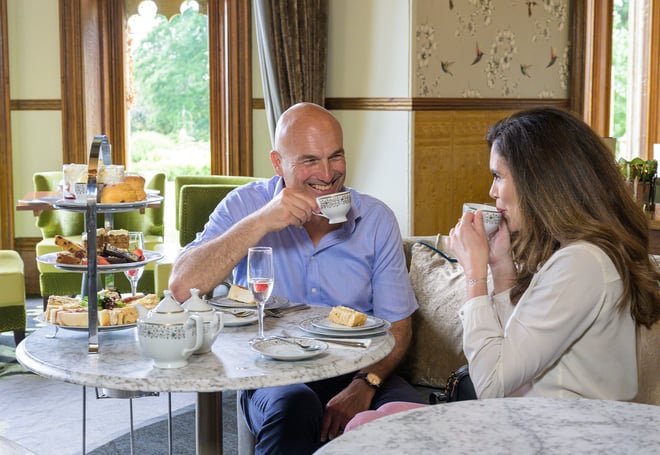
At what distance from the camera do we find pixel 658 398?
2236mm

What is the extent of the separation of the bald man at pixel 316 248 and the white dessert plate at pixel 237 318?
21 centimetres

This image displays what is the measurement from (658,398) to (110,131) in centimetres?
506

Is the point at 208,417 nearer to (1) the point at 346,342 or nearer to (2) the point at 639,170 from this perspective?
(1) the point at 346,342

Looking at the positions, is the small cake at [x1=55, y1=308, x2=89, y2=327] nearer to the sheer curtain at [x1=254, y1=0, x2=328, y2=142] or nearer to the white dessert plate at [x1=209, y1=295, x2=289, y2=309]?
the white dessert plate at [x1=209, y1=295, x2=289, y2=309]

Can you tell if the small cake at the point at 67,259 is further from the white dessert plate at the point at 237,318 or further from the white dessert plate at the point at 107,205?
the white dessert plate at the point at 237,318

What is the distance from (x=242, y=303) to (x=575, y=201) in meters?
0.91

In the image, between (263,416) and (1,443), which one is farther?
(263,416)

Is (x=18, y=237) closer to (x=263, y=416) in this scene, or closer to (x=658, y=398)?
(x=263, y=416)

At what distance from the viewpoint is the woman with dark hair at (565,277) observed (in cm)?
183

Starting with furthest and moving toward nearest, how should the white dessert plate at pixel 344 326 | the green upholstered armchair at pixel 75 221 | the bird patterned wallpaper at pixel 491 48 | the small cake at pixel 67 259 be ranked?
the green upholstered armchair at pixel 75 221 → the bird patterned wallpaper at pixel 491 48 → the small cake at pixel 67 259 → the white dessert plate at pixel 344 326

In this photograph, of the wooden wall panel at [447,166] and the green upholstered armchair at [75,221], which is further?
the green upholstered armchair at [75,221]

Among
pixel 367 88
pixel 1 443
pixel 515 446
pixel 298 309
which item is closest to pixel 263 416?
pixel 298 309

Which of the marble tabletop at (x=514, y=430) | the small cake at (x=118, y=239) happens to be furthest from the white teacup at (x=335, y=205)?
the small cake at (x=118, y=239)

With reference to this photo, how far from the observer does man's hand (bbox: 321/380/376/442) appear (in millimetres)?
2363
